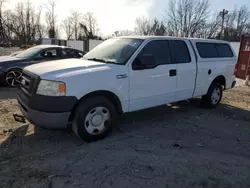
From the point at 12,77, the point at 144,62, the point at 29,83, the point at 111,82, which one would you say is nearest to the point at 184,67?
the point at 144,62

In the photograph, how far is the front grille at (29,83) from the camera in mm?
3586

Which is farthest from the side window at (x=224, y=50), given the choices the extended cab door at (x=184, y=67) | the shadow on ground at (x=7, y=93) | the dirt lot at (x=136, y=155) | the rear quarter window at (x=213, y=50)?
the shadow on ground at (x=7, y=93)

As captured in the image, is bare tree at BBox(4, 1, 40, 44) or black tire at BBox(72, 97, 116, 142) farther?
bare tree at BBox(4, 1, 40, 44)

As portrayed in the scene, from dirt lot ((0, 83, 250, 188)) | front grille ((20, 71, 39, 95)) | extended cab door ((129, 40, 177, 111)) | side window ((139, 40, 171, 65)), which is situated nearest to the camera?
dirt lot ((0, 83, 250, 188))

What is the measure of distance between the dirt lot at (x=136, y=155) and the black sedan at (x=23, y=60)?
2987 mm

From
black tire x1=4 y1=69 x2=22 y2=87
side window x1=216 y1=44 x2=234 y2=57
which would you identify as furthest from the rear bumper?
black tire x1=4 y1=69 x2=22 y2=87

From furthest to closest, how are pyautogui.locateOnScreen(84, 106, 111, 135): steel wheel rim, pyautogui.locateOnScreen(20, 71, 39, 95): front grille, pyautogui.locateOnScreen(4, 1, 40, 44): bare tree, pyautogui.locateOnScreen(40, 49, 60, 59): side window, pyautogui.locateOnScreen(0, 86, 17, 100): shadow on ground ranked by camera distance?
1. pyautogui.locateOnScreen(4, 1, 40, 44): bare tree
2. pyautogui.locateOnScreen(40, 49, 60, 59): side window
3. pyautogui.locateOnScreen(0, 86, 17, 100): shadow on ground
4. pyautogui.locateOnScreen(84, 106, 111, 135): steel wheel rim
5. pyautogui.locateOnScreen(20, 71, 39, 95): front grille

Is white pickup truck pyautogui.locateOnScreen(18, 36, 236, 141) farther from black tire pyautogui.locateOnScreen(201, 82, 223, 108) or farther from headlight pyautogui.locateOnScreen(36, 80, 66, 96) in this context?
black tire pyautogui.locateOnScreen(201, 82, 223, 108)

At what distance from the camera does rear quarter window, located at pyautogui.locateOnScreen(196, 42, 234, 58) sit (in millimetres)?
5680

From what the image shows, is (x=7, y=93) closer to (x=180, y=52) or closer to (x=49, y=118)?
(x=49, y=118)

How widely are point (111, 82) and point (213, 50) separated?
138 inches

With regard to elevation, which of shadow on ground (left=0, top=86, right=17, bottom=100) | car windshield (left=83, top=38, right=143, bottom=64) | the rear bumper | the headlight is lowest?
shadow on ground (left=0, top=86, right=17, bottom=100)

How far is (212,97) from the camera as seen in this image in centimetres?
625

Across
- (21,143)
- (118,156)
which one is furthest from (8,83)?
(118,156)
